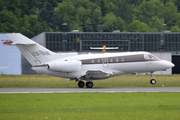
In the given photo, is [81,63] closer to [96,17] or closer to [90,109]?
[90,109]

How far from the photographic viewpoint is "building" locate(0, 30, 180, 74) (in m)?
72.9

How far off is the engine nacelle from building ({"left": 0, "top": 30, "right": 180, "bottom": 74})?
43939 mm

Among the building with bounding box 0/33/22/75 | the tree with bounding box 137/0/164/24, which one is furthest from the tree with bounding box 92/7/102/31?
the building with bounding box 0/33/22/75

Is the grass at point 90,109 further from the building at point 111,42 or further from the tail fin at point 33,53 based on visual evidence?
the building at point 111,42

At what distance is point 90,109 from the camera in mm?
15289

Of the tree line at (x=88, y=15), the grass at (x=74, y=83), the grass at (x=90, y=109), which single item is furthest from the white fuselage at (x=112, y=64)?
the tree line at (x=88, y=15)

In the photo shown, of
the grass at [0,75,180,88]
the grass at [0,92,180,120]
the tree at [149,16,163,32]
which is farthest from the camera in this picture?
the tree at [149,16,163,32]

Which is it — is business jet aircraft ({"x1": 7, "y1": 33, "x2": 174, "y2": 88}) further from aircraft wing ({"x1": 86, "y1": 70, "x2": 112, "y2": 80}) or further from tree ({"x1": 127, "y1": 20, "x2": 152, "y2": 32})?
tree ({"x1": 127, "y1": 20, "x2": 152, "y2": 32})

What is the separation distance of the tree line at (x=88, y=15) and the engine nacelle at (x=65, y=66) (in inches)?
3901

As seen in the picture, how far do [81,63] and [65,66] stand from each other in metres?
1.50

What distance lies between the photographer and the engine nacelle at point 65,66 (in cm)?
2783

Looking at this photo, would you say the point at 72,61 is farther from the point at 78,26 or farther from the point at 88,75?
the point at 78,26

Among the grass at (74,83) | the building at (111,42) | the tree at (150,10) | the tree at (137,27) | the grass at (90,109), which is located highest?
the tree at (150,10)

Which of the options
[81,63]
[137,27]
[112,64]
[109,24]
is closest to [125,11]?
[137,27]
